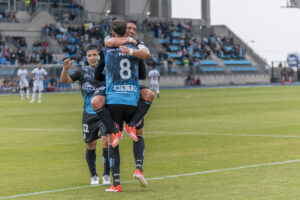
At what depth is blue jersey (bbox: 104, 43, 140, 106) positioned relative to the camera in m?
9.04

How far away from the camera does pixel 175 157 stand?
42.5 feet

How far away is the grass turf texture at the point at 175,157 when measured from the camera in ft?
29.8

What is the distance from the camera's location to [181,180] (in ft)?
32.8

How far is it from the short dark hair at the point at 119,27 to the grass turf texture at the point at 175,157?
7.12 feet

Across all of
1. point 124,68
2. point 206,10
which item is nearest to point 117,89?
point 124,68

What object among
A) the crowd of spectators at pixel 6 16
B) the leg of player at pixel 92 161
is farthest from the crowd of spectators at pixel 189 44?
the leg of player at pixel 92 161

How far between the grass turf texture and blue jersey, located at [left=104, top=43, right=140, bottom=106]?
4.20ft

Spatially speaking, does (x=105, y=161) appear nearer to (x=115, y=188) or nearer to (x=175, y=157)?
(x=115, y=188)

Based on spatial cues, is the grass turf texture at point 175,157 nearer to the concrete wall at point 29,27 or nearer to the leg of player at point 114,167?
the leg of player at point 114,167

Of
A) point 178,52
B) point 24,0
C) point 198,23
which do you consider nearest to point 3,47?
point 24,0

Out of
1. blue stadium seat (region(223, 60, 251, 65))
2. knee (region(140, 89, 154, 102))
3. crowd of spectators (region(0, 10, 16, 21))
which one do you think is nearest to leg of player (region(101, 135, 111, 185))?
knee (region(140, 89, 154, 102))

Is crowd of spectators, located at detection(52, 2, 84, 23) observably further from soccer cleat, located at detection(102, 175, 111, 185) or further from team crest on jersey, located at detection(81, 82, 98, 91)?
soccer cleat, located at detection(102, 175, 111, 185)

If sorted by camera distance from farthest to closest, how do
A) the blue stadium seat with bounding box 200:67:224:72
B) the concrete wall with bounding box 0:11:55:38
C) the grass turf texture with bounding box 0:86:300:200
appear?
the blue stadium seat with bounding box 200:67:224:72
the concrete wall with bounding box 0:11:55:38
the grass turf texture with bounding box 0:86:300:200

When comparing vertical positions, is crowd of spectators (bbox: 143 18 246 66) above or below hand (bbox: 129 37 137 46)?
below
